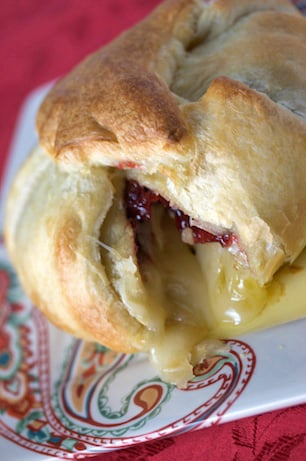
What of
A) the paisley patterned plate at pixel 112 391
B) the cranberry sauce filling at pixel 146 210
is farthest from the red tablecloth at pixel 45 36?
the cranberry sauce filling at pixel 146 210

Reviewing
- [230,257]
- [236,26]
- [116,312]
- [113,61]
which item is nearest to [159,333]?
[116,312]

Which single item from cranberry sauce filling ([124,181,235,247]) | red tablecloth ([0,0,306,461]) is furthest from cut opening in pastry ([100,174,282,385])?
red tablecloth ([0,0,306,461])

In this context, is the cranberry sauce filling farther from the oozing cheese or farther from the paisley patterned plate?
the paisley patterned plate

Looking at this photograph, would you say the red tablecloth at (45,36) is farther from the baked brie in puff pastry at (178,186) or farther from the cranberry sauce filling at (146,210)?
the cranberry sauce filling at (146,210)

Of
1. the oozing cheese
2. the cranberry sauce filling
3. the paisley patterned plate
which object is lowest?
the paisley patterned plate

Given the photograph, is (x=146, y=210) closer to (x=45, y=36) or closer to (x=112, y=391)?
(x=112, y=391)
